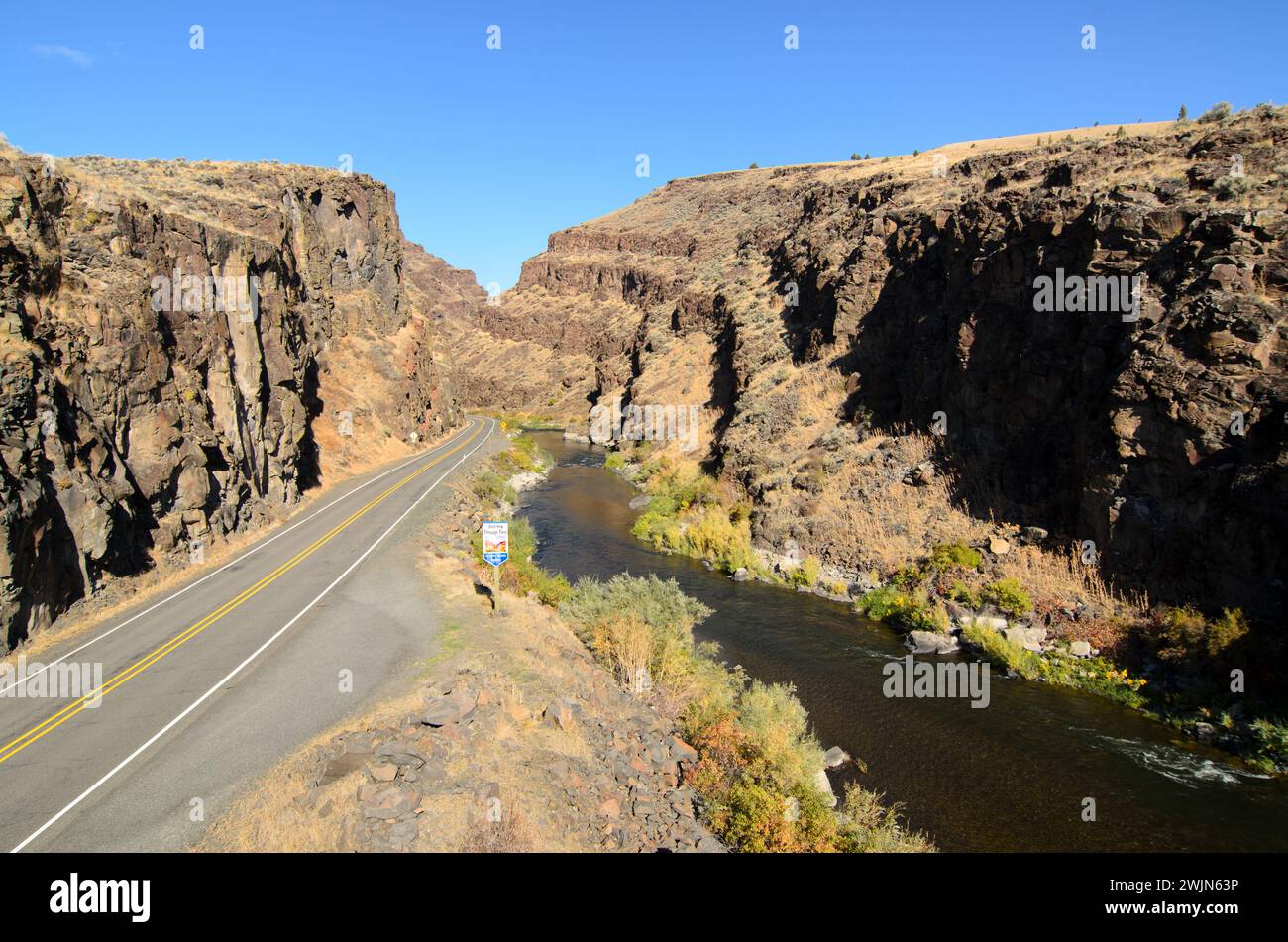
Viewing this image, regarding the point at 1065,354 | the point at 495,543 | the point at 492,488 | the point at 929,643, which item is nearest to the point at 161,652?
the point at 495,543

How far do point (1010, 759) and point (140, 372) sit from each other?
28.6 meters

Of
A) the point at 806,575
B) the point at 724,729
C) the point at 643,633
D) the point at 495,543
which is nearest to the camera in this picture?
the point at 724,729

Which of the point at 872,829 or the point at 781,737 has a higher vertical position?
the point at 781,737

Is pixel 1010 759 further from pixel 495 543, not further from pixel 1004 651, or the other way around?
pixel 495 543

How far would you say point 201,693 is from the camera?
13.4m

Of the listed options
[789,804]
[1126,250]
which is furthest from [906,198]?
[789,804]

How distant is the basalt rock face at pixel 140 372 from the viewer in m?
16.2

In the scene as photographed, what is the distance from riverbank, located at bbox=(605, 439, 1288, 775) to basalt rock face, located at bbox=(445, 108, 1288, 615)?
116cm

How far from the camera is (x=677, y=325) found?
237 ft

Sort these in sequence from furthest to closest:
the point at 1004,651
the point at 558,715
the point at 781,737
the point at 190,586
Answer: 1. the point at 190,586
2. the point at 1004,651
3. the point at 781,737
4. the point at 558,715

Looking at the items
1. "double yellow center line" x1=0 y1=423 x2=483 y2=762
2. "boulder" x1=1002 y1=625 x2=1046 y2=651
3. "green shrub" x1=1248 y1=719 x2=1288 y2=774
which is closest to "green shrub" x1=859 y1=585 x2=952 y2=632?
"boulder" x1=1002 y1=625 x2=1046 y2=651

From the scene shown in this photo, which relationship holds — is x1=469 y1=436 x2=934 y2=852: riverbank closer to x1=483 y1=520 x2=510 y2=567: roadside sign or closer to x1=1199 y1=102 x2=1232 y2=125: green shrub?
x1=483 y1=520 x2=510 y2=567: roadside sign

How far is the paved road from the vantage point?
9594 mm
